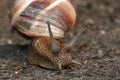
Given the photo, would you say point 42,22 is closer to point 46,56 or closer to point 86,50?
point 46,56

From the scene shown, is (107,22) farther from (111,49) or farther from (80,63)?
(80,63)

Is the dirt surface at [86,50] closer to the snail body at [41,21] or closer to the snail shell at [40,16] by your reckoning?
the snail body at [41,21]

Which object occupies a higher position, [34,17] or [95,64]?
[34,17]

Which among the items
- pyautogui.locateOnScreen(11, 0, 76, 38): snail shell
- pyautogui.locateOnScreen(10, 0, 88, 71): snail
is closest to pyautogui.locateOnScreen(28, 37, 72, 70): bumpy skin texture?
pyautogui.locateOnScreen(10, 0, 88, 71): snail

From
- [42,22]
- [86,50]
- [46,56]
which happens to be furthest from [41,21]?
[86,50]

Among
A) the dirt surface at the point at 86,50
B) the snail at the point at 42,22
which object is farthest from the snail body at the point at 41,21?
the dirt surface at the point at 86,50

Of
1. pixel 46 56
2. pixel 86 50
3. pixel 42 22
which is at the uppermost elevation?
pixel 42 22

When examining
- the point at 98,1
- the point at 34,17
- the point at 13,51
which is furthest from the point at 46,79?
the point at 98,1

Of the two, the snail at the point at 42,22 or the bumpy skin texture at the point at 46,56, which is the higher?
the snail at the point at 42,22
